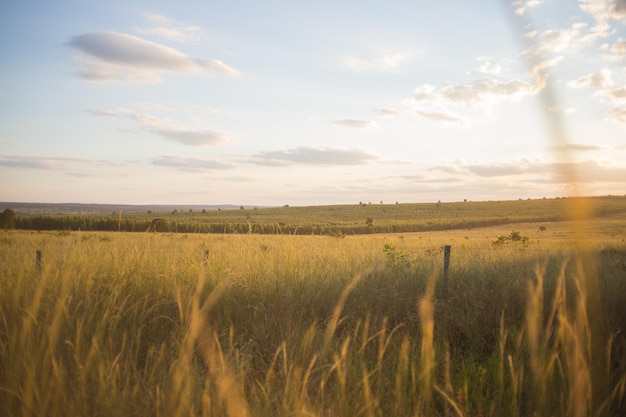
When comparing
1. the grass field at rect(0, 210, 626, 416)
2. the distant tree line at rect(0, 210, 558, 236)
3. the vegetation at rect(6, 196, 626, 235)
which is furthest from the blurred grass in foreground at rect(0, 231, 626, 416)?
the distant tree line at rect(0, 210, 558, 236)

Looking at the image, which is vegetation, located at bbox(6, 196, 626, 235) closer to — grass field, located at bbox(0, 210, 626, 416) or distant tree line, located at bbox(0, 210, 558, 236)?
distant tree line, located at bbox(0, 210, 558, 236)

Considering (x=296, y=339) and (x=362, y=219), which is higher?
(x=362, y=219)

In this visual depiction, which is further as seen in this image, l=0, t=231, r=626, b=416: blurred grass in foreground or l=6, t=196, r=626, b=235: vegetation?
l=6, t=196, r=626, b=235: vegetation

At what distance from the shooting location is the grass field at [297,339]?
2.91m

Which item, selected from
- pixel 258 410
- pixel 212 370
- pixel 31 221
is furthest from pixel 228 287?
pixel 31 221

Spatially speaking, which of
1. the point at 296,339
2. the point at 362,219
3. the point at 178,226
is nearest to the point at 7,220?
the point at 178,226

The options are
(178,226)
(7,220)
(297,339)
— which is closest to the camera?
(297,339)

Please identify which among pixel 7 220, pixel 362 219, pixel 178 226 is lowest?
pixel 178 226

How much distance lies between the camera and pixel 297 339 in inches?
167

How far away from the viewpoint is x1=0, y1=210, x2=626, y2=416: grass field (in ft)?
9.55

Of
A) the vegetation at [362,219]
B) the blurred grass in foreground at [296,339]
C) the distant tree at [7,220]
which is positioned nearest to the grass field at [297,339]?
the blurred grass in foreground at [296,339]

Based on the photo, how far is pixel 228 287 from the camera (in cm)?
523

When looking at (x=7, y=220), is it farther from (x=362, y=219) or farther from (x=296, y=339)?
(x=362, y=219)

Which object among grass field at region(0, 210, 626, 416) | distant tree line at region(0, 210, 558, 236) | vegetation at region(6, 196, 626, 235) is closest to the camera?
grass field at region(0, 210, 626, 416)
